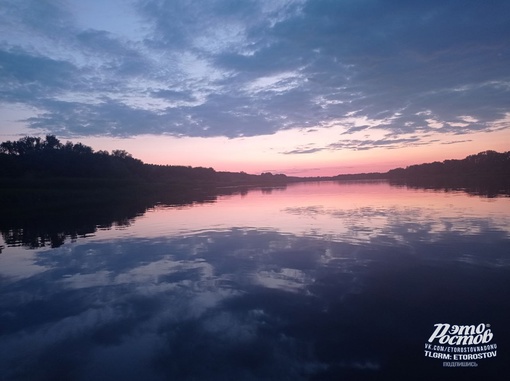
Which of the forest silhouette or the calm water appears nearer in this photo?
the calm water

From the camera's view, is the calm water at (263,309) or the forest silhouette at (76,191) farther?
the forest silhouette at (76,191)

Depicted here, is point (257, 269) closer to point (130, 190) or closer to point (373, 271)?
point (373, 271)

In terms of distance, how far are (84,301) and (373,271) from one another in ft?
40.9

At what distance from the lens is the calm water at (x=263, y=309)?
8.32 metres

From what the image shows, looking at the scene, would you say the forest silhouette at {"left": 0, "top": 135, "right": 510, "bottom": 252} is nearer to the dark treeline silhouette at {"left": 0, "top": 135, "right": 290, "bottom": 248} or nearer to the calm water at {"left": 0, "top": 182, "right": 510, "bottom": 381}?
the dark treeline silhouette at {"left": 0, "top": 135, "right": 290, "bottom": 248}

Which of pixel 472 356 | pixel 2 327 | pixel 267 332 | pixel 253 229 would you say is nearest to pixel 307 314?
pixel 267 332

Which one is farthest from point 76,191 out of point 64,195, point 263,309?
point 263,309

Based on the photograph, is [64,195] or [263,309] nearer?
[263,309]

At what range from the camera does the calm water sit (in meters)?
8.32

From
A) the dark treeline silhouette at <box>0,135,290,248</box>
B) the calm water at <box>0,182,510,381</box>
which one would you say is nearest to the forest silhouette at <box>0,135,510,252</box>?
the dark treeline silhouette at <box>0,135,290,248</box>

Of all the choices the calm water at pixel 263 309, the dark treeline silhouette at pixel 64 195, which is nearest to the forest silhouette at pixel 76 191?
the dark treeline silhouette at pixel 64 195

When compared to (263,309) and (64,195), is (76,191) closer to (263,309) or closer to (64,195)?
(64,195)

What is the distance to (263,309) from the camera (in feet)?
38.5

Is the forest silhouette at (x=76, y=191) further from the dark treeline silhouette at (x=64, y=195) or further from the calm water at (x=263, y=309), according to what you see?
the calm water at (x=263, y=309)
